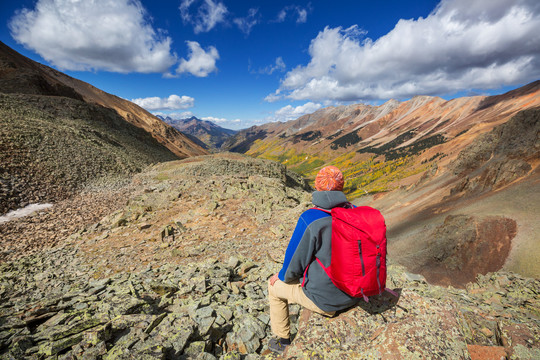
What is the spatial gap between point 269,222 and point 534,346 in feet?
40.0

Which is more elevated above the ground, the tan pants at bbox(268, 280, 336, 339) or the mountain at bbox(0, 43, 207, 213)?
the mountain at bbox(0, 43, 207, 213)

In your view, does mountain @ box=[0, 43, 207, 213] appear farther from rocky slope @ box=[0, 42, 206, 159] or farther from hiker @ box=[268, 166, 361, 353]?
hiker @ box=[268, 166, 361, 353]

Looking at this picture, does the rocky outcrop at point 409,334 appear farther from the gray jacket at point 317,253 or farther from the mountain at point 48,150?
the mountain at point 48,150

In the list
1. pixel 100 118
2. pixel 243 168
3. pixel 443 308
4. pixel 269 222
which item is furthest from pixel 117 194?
pixel 100 118

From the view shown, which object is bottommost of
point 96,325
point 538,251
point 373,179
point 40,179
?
point 373,179

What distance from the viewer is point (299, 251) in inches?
162

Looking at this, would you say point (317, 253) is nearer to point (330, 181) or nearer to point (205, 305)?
point (330, 181)

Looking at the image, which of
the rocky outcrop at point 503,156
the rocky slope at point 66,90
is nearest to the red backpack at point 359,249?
the rocky outcrop at point 503,156

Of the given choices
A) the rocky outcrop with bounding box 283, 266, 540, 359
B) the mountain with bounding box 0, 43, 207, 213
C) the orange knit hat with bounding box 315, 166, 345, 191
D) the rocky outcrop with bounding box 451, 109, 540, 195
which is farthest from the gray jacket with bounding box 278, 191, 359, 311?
the rocky outcrop with bounding box 451, 109, 540, 195

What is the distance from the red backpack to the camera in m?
3.52

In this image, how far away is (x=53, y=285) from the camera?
9.80 metres

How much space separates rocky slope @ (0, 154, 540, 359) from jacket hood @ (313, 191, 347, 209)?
8.20 feet

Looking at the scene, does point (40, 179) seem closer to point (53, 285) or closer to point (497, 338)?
point (53, 285)

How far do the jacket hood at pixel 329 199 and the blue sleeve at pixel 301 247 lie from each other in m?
0.15
